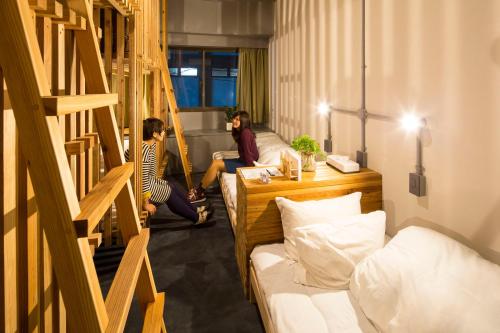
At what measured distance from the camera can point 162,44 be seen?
5316 mm

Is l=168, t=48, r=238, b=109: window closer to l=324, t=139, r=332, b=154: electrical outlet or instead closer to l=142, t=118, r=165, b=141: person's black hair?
l=142, t=118, r=165, b=141: person's black hair

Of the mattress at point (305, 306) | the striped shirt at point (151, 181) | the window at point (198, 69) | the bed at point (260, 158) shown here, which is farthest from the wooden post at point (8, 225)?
the window at point (198, 69)

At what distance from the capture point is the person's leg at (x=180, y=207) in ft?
11.7

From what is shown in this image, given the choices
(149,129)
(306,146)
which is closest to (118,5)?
(149,129)

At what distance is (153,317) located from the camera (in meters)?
1.31

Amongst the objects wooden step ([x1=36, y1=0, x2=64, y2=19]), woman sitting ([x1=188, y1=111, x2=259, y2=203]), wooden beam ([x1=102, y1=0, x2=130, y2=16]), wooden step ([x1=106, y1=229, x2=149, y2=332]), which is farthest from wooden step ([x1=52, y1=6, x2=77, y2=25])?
woman sitting ([x1=188, y1=111, x2=259, y2=203])

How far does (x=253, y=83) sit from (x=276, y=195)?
14.1 ft

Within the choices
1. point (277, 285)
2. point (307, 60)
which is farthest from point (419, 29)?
point (307, 60)

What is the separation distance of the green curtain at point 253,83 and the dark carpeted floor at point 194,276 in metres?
2.93

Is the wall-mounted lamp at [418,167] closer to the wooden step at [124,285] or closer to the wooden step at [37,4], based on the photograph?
the wooden step at [124,285]

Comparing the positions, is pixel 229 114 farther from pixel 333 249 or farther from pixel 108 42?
pixel 333 249

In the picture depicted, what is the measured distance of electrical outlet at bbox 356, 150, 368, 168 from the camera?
257 centimetres

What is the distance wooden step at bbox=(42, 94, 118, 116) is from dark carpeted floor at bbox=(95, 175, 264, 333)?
4.94 feet

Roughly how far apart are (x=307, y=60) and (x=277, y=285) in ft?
8.87
